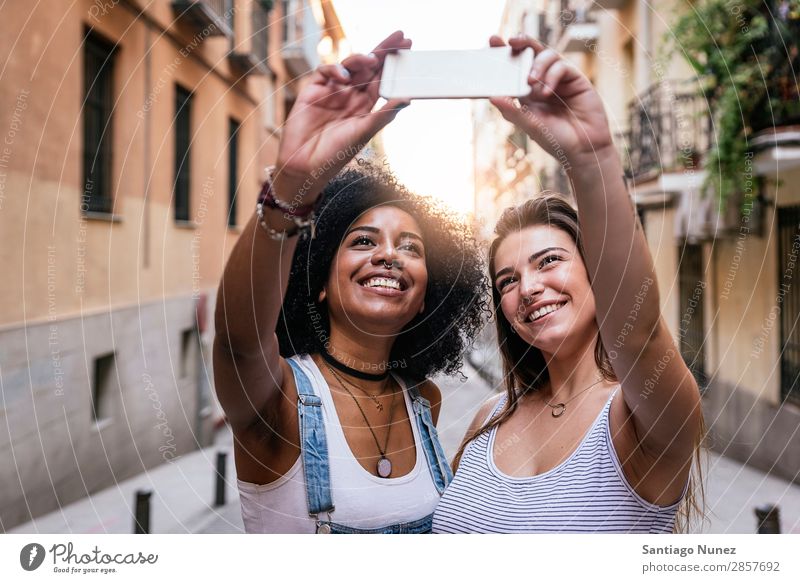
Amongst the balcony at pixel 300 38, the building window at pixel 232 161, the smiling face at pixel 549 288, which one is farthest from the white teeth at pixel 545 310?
the building window at pixel 232 161

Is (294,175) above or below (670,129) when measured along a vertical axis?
below

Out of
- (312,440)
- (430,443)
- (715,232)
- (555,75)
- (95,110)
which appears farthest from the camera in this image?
(95,110)

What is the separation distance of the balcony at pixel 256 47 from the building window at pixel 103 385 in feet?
3.23

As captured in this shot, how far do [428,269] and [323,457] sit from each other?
35 centimetres

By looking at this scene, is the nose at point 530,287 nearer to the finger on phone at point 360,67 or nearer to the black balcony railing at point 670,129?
the finger on phone at point 360,67

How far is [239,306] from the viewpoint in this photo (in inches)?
A: 34.1

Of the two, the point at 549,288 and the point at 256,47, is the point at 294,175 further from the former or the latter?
the point at 256,47

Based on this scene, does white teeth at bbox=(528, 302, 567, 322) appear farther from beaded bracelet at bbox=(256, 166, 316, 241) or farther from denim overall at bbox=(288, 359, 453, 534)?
beaded bracelet at bbox=(256, 166, 316, 241)

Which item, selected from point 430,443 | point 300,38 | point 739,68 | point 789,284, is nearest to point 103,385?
point 300,38

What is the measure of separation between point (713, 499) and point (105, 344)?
1658 mm

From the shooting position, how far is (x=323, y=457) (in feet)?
3.54

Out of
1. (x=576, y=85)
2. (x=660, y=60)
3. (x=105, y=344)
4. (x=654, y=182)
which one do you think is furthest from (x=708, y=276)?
(x=105, y=344)

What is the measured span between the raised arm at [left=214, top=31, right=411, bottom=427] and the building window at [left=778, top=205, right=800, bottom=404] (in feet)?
3.24

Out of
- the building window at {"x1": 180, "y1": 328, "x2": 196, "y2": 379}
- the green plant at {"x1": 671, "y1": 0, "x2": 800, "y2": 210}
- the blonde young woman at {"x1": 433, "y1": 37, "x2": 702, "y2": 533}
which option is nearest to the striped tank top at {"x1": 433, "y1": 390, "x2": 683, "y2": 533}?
the blonde young woman at {"x1": 433, "y1": 37, "x2": 702, "y2": 533}
